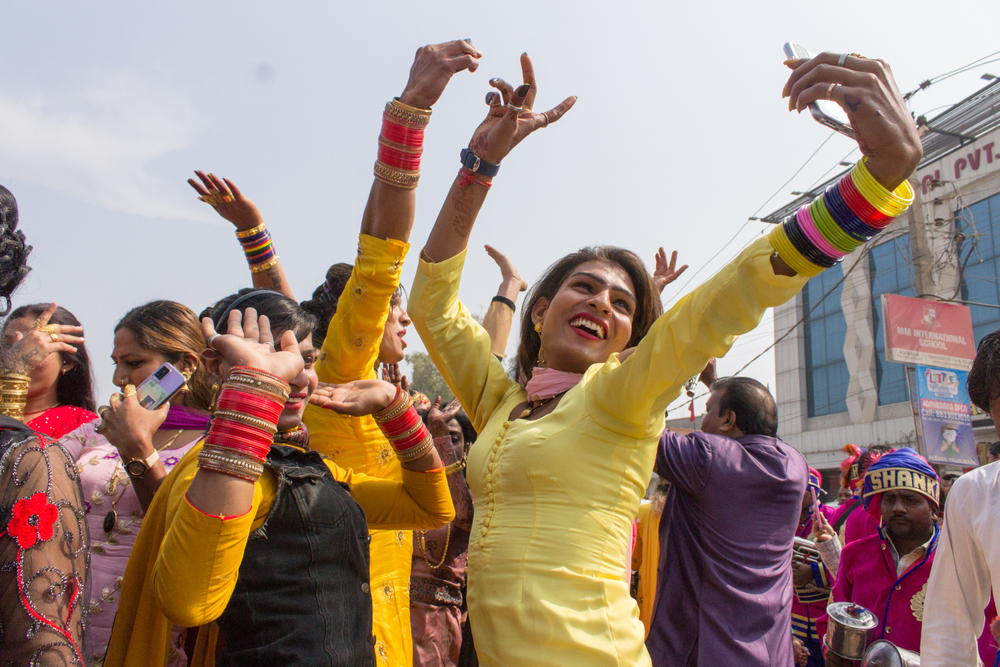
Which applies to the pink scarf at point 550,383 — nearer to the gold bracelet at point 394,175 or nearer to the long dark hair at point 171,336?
the gold bracelet at point 394,175

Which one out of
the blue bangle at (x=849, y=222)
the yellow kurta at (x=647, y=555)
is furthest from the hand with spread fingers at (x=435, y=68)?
the yellow kurta at (x=647, y=555)

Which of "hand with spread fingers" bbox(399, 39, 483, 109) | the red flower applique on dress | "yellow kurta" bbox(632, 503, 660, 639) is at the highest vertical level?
"hand with spread fingers" bbox(399, 39, 483, 109)

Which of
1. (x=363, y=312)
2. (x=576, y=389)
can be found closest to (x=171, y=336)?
(x=363, y=312)

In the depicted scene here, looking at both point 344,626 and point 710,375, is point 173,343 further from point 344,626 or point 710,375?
point 710,375

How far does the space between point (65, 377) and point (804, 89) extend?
10.3 feet

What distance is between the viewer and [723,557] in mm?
2814

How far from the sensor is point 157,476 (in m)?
2.19

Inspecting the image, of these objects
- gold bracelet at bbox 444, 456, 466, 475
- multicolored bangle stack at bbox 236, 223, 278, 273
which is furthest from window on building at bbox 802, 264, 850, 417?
multicolored bangle stack at bbox 236, 223, 278, 273

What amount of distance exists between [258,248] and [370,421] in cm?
131

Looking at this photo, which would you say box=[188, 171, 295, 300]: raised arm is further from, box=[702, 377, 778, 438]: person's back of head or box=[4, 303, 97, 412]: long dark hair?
box=[702, 377, 778, 438]: person's back of head

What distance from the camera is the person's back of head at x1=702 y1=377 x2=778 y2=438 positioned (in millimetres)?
3318

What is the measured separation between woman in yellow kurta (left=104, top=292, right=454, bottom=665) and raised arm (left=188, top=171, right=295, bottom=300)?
127 cm

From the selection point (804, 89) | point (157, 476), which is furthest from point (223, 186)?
point (804, 89)

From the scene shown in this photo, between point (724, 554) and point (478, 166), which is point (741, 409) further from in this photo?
point (478, 166)
